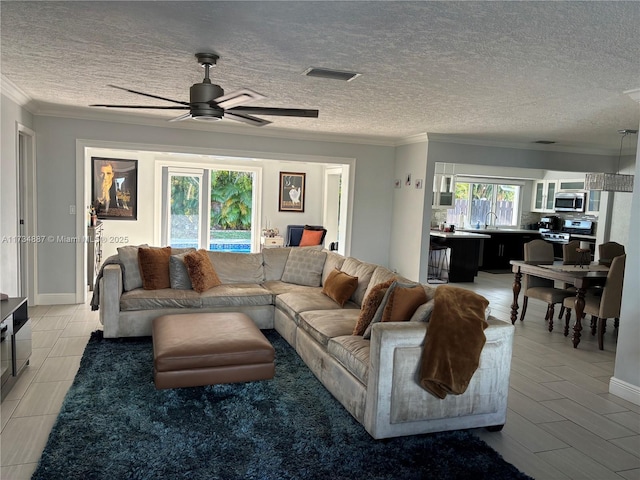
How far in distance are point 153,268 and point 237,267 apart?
962mm

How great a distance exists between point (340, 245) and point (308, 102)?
3.31 m

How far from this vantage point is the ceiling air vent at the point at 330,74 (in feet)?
11.7

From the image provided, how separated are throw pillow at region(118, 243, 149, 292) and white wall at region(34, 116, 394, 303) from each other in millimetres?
1606

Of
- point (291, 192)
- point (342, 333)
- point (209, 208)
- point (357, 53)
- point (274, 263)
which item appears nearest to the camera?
point (357, 53)

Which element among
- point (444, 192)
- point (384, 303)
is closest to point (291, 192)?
point (444, 192)

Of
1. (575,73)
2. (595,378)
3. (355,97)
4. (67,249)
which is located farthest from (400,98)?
(67,249)

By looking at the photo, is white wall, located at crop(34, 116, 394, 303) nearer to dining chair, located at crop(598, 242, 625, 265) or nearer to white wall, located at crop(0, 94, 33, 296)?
white wall, located at crop(0, 94, 33, 296)

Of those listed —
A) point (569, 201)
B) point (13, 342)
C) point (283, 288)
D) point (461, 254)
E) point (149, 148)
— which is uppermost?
point (149, 148)

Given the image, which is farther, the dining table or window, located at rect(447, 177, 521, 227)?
window, located at rect(447, 177, 521, 227)

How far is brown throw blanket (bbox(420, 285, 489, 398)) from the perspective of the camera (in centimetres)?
272

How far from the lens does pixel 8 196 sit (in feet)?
14.9

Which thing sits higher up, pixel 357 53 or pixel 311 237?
pixel 357 53

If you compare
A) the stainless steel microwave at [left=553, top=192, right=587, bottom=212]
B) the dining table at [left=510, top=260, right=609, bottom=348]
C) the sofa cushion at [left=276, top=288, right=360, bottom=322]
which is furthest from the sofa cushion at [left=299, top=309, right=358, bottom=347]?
the stainless steel microwave at [left=553, top=192, right=587, bottom=212]

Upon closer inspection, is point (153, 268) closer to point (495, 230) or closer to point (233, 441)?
point (233, 441)
